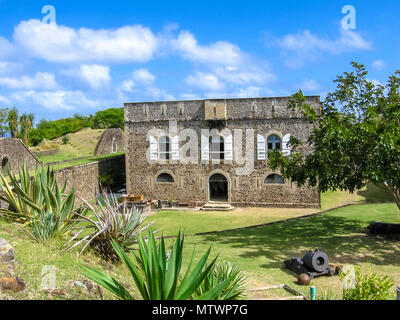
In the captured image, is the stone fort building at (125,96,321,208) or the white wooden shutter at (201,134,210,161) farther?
the white wooden shutter at (201,134,210,161)

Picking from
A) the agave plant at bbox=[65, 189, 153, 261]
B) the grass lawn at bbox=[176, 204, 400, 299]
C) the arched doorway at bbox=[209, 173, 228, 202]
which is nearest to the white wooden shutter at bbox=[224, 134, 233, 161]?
the arched doorway at bbox=[209, 173, 228, 202]

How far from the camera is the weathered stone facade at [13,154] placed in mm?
20438

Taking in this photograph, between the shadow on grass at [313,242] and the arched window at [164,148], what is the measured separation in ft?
28.8

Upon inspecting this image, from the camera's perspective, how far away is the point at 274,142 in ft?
68.6

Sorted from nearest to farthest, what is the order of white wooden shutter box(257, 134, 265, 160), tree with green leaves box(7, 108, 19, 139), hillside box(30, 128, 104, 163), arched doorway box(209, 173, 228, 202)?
white wooden shutter box(257, 134, 265, 160), arched doorway box(209, 173, 228, 202), hillside box(30, 128, 104, 163), tree with green leaves box(7, 108, 19, 139)

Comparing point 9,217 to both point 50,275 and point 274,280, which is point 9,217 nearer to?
point 50,275

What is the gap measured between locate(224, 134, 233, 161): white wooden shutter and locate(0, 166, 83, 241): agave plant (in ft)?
42.9

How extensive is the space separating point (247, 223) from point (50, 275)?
12508mm

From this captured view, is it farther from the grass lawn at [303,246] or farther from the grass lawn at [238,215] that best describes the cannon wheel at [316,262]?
the grass lawn at [238,215]

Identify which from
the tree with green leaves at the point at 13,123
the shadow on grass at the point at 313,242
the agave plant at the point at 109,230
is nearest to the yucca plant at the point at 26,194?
the agave plant at the point at 109,230

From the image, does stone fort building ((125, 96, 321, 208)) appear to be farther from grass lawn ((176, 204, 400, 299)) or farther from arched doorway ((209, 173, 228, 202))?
grass lawn ((176, 204, 400, 299))

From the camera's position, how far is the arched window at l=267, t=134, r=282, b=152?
819 inches
